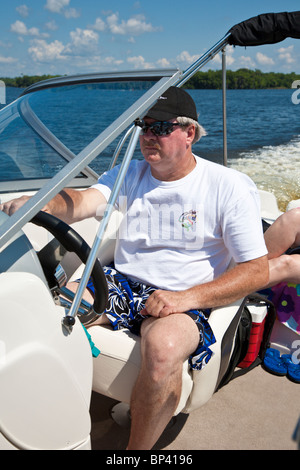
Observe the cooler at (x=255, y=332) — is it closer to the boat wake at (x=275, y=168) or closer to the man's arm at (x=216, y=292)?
the man's arm at (x=216, y=292)

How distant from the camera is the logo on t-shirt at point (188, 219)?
71.6 inches

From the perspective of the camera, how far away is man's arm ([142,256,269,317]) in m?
1.67

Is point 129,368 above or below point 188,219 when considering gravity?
below

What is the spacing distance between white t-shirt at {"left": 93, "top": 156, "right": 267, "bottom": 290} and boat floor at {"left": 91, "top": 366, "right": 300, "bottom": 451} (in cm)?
61

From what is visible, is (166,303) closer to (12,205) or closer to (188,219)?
(188,219)

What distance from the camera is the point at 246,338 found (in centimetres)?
212

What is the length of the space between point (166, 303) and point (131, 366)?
241mm

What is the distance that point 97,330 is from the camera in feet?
5.65

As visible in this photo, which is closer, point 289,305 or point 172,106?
point 172,106

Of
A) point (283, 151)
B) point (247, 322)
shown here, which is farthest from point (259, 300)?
point (283, 151)

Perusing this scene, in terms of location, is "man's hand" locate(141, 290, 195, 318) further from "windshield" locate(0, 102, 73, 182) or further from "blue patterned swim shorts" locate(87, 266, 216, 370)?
"windshield" locate(0, 102, 73, 182)
